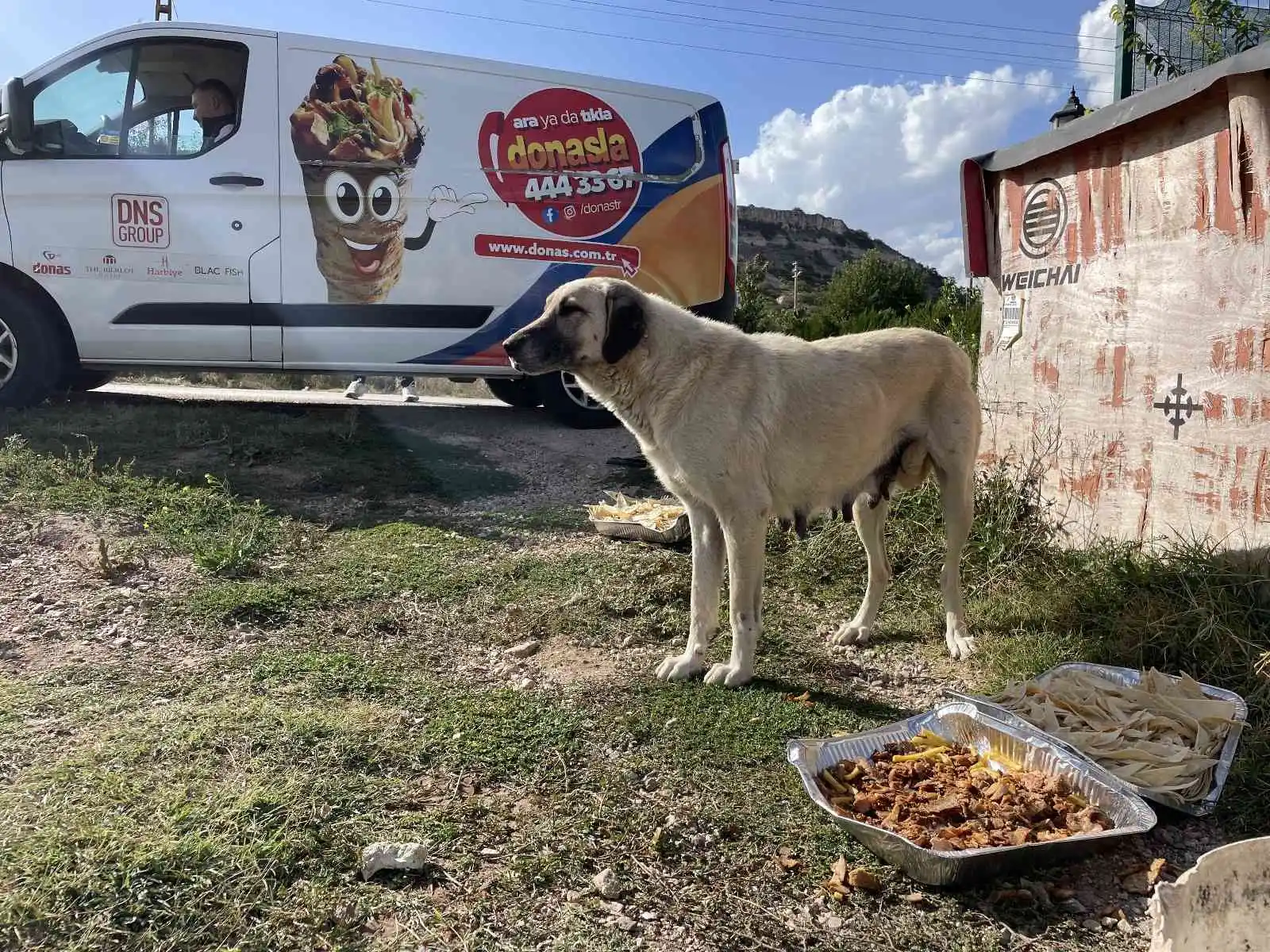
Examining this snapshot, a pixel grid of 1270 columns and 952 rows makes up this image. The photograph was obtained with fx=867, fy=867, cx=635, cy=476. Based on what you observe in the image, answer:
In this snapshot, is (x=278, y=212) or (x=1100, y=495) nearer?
(x=1100, y=495)

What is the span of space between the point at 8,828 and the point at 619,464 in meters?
5.25

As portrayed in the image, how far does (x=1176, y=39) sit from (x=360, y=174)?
6891 mm

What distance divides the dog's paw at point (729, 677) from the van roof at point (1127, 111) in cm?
328

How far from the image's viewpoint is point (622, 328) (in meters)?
3.87

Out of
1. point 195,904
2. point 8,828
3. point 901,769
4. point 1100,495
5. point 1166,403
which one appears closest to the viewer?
point 195,904

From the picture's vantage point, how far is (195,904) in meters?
2.14

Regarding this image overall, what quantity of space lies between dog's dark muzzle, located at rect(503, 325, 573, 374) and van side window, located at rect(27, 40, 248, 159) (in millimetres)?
4475

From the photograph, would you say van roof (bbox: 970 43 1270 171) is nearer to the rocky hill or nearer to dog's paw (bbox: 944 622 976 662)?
dog's paw (bbox: 944 622 976 662)

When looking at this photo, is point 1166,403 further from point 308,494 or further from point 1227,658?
point 308,494

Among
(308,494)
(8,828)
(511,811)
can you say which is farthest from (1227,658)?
(308,494)

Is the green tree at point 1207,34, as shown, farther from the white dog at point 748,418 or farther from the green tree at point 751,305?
the green tree at point 751,305

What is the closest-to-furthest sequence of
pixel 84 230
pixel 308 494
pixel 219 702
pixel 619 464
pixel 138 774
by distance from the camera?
pixel 138 774
pixel 219 702
pixel 308 494
pixel 84 230
pixel 619 464

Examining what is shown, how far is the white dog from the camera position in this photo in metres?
3.81

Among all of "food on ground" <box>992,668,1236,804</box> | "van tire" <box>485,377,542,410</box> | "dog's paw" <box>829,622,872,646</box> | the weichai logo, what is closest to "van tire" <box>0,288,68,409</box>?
the weichai logo
